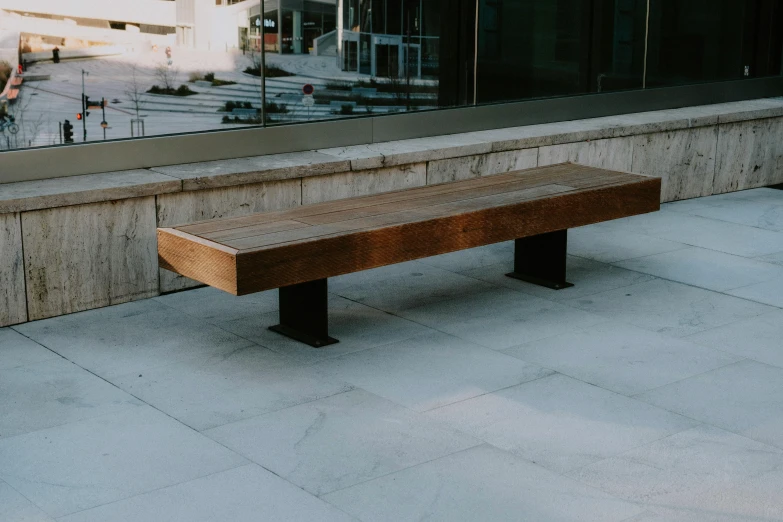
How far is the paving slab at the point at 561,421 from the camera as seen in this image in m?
3.91

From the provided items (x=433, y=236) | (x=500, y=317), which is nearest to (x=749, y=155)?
(x=500, y=317)

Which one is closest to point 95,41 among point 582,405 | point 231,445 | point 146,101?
point 146,101

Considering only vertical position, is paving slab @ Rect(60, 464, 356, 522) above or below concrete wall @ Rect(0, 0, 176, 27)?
below

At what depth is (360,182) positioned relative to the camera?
6.52m

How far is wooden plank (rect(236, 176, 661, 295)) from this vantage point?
Answer: 4.54m

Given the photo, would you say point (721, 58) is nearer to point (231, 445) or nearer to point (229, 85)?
point (229, 85)

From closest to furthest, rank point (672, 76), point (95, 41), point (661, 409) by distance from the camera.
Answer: point (661, 409), point (95, 41), point (672, 76)

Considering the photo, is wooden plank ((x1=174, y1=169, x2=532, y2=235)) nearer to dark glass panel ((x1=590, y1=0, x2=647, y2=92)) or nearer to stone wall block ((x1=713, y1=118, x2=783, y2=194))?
dark glass panel ((x1=590, y1=0, x2=647, y2=92))

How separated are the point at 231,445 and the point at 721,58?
22.6 feet

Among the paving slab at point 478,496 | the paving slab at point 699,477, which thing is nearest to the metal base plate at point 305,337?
the paving slab at point 478,496

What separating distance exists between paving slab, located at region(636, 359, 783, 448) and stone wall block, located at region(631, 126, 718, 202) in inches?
138

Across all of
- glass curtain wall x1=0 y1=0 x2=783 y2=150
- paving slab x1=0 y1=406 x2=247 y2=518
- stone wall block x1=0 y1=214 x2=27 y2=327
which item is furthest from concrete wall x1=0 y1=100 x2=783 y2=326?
paving slab x1=0 y1=406 x2=247 y2=518

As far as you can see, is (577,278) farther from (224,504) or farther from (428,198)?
(224,504)

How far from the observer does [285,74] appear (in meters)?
6.47
